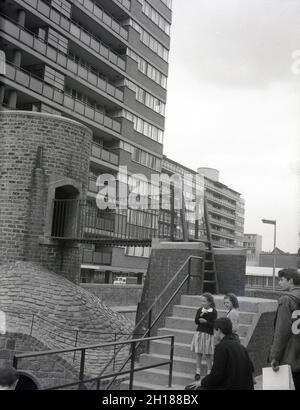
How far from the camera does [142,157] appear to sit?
1490 inches

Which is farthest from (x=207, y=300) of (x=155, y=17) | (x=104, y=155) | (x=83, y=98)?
(x=155, y=17)

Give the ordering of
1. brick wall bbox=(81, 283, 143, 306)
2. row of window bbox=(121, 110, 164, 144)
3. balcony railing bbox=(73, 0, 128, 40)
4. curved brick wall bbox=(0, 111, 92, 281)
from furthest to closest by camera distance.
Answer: row of window bbox=(121, 110, 164, 144) < balcony railing bbox=(73, 0, 128, 40) < brick wall bbox=(81, 283, 143, 306) < curved brick wall bbox=(0, 111, 92, 281)

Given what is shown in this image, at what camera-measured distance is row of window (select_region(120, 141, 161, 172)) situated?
3567 centimetres

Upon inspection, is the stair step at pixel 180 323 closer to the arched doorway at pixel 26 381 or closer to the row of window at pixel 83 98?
the arched doorway at pixel 26 381

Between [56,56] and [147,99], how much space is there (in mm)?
11372

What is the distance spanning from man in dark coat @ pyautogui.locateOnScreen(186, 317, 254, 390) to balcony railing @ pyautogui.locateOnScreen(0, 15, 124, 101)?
23.5m

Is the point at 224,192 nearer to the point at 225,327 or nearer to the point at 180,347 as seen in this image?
the point at 180,347

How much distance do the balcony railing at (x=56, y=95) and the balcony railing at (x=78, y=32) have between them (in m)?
3.62

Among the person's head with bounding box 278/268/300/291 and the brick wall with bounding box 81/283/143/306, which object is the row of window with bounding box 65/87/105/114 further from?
the person's head with bounding box 278/268/300/291

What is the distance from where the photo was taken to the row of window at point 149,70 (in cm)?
3693

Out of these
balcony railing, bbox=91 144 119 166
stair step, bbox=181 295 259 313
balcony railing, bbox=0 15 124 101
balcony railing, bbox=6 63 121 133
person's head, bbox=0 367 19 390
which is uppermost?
balcony railing, bbox=0 15 124 101

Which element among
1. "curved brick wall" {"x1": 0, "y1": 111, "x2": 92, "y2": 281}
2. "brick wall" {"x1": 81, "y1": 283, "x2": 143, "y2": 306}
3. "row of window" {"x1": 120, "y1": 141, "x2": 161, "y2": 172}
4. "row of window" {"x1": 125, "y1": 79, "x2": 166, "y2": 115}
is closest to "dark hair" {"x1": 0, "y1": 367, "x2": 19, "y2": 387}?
"curved brick wall" {"x1": 0, "y1": 111, "x2": 92, "y2": 281}

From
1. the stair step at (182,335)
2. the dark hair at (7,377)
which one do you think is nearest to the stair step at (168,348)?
the stair step at (182,335)
